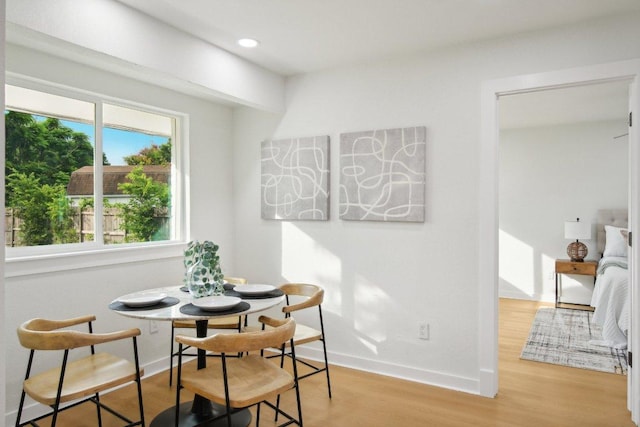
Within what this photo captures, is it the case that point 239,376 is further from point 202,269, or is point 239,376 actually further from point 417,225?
point 417,225

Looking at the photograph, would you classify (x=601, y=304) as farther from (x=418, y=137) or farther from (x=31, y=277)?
(x=31, y=277)

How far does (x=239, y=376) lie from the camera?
7.47 ft

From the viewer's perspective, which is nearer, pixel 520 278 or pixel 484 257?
pixel 484 257

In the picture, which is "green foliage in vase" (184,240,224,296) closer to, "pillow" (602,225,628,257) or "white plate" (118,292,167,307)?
"white plate" (118,292,167,307)

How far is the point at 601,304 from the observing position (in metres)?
4.52

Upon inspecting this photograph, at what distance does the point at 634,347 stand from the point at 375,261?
171 cm

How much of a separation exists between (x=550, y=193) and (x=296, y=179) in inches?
160

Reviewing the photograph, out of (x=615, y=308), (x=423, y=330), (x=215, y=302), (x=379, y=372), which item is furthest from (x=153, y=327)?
(x=615, y=308)

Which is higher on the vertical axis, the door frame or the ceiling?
the ceiling

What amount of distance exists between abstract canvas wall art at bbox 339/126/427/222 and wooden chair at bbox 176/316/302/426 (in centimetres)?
145

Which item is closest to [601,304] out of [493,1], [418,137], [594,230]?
[594,230]

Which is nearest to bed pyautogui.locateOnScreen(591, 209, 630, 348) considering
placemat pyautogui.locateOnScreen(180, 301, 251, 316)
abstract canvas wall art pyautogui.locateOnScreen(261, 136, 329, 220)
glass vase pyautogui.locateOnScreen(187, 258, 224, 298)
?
abstract canvas wall art pyautogui.locateOnScreen(261, 136, 329, 220)

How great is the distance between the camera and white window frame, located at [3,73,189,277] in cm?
275

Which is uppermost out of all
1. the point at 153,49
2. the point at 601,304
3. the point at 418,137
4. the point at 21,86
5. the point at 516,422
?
the point at 153,49
